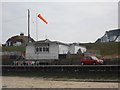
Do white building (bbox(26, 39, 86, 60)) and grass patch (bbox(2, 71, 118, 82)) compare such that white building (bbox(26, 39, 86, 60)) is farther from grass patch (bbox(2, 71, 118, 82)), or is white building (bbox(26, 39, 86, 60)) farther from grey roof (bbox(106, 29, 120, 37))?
grey roof (bbox(106, 29, 120, 37))

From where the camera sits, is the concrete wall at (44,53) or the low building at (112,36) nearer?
the concrete wall at (44,53)

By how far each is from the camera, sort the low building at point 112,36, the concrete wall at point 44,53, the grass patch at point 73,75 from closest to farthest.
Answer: the grass patch at point 73,75 < the concrete wall at point 44,53 < the low building at point 112,36

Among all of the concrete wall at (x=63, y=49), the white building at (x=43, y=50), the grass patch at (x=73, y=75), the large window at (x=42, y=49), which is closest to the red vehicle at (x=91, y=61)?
the grass patch at (x=73, y=75)

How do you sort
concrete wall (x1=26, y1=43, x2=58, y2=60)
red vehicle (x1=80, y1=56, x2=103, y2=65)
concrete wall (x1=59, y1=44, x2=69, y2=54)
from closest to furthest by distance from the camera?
red vehicle (x1=80, y1=56, x2=103, y2=65)
concrete wall (x1=26, y1=43, x2=58, y2=60)
concrete wall (x1=59, y1=44, x2=69, y2=54)

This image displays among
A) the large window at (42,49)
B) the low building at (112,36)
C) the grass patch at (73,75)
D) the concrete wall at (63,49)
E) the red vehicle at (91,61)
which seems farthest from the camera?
the low building at (112,36)

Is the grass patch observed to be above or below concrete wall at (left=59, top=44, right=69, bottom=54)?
below

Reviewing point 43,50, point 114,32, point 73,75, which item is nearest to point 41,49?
point 43,50

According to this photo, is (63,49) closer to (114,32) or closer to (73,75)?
(73,75)

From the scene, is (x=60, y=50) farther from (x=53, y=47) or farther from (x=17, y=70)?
(x=17, y=70)

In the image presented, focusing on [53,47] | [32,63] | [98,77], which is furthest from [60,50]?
[98,77]

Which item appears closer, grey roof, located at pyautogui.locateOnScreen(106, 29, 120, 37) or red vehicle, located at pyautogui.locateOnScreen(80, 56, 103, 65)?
red vehicle, located at pyautogui.locateOnScreen(80, 56, 103, 65)

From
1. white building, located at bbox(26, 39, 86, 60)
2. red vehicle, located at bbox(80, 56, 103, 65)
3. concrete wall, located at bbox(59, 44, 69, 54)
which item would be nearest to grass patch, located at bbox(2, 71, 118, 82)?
red vehicle, located at bbox(80, 56, 103, 65)

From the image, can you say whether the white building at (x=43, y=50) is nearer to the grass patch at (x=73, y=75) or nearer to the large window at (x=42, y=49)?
the large window at (x=42, y=49)

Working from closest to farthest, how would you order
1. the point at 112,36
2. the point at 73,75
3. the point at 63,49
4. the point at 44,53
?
1. the point at 73,75
2. the point at 44,53
3. the point at 63,49
4. the point at 112,36
